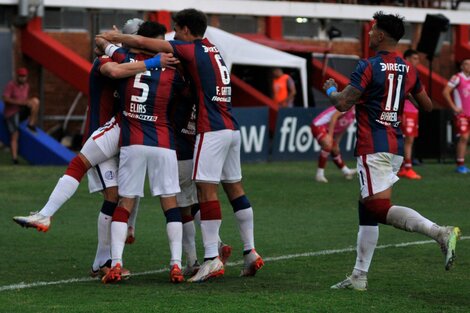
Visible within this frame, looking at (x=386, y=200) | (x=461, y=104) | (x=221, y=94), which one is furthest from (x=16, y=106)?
(x=386, y=200)

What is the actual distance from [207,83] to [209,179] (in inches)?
28.5

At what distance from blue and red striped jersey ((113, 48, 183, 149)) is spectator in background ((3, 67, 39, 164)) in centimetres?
1466

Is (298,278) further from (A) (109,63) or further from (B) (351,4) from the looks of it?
(B) (351,4)

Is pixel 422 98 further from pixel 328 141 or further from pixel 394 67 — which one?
pixel 328 141

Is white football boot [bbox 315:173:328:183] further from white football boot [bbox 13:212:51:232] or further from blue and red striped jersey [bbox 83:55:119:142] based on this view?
white football boot [bbox 13:212:51:232]

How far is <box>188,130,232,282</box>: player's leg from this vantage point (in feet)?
31.2

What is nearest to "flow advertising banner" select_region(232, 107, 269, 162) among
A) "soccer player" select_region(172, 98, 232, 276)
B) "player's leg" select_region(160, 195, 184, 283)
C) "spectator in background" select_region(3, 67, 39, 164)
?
"spectator in background" select_region(3, 67, 39, 164)

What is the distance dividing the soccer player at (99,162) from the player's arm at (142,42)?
0.31 m

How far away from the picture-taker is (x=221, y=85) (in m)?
9.55

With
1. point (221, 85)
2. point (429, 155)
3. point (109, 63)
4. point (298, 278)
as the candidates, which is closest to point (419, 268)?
point (298, 278)

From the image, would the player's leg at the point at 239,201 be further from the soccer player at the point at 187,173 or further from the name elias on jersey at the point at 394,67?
the name elias on jersey at the point at 394,67

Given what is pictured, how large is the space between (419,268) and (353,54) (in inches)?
1007

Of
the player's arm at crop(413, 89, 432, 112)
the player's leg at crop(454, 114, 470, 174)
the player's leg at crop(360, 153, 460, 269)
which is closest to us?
the player's leg at crop(360, 153, 460, 269)

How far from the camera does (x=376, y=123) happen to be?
9016mm
